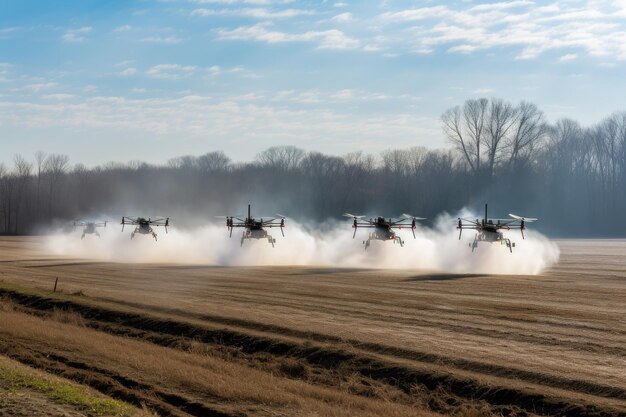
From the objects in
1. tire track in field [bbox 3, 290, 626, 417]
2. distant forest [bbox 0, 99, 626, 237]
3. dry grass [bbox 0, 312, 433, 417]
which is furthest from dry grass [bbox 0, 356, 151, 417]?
distant forest [bbox 0, 99, 626, 237]

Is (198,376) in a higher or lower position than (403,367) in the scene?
lower

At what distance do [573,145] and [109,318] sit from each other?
160982 millimetres

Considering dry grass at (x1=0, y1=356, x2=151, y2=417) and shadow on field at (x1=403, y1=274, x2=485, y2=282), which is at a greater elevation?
shadow on field at (x1=403, y1=274, x2=485, y2=282)

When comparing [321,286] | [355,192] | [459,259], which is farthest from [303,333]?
[355,192]

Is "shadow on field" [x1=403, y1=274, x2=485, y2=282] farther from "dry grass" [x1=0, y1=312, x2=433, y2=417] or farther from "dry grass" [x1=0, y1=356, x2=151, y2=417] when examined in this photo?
"dry grass" [x1=0, y1=356, x2=151, y2=417]

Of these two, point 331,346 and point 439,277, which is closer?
point 331,346

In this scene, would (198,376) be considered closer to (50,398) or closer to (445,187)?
(50,398)

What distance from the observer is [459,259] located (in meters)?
69.8

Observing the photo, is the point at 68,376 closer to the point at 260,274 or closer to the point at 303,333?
the point at 303,333

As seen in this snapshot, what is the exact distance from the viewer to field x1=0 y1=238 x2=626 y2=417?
20875mm

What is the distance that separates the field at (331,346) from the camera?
20875 mm

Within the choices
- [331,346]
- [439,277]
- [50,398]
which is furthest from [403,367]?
[439,277]

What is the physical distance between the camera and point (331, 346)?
27281 mm

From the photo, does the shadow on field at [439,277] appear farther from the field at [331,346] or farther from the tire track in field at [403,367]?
the tire track in field at [403,367]
